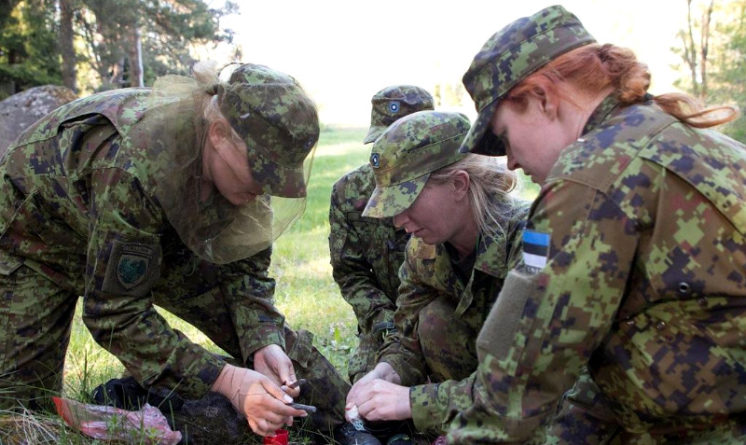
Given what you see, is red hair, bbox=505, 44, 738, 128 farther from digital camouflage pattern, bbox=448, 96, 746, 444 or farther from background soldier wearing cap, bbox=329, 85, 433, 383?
background soldier wearing cap, bbox=329, 85, 433, 383

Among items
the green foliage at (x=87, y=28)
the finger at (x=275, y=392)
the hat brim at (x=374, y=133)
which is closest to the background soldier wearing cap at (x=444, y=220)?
the finger at (x=275, y=392)

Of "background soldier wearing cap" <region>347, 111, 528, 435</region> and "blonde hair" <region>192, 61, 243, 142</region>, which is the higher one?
"blonde hair" <region>192, 61, 243, 142</region>

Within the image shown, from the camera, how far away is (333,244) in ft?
15.8

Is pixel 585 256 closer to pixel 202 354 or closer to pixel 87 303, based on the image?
pixel 202 354

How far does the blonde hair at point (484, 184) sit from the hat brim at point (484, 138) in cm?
61

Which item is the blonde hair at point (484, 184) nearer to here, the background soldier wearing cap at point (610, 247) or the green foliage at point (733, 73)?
the background soldier wearing cap at point (610, 247)

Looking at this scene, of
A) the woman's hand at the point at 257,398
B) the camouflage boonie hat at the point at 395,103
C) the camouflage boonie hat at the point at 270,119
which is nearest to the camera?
the camouflage boonie hat at the point at 270,119

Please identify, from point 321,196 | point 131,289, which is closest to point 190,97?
point 131,289

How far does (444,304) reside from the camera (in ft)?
11.3

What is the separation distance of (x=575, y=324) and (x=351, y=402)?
136 cm

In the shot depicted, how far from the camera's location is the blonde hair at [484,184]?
307 cm

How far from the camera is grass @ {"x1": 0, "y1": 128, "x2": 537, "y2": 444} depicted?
3127 mm

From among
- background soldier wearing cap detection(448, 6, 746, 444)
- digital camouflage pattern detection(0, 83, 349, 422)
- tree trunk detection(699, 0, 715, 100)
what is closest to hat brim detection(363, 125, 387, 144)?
digital camouflage pattern detection(0, 83, 349, 422)

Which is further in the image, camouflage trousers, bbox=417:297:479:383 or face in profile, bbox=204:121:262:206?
camouflage trousers, bbox=417:297:479:383
